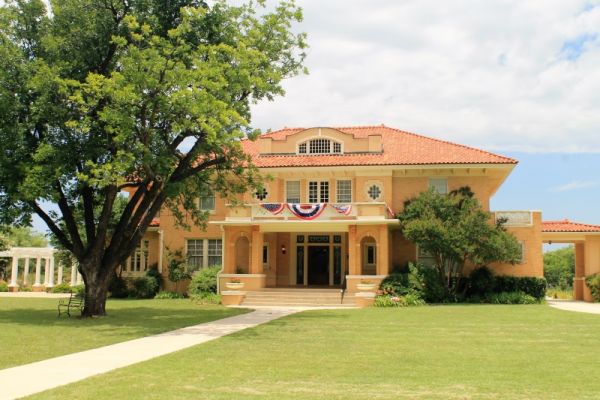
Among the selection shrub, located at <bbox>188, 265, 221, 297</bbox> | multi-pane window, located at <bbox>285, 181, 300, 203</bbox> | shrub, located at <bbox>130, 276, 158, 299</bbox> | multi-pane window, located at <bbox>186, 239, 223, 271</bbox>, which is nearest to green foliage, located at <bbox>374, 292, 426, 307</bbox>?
multi-pane window, located at <bbox>285, 181, 300, 203</bbox>

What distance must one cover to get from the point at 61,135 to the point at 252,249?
43.7ft

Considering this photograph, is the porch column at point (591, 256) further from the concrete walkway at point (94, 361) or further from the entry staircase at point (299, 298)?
the concrete walkway at point (94, 361)

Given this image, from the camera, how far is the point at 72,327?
17.8 m

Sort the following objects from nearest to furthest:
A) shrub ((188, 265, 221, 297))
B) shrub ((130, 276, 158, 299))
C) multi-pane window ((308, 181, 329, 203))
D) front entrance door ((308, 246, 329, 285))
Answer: shrub ((188, 265, 221, 297)) → multi-pane window ((308, 181, 329, 203)) → shrub ((130, 276, 158, 299)) → front entrance door ((308, 246, 329, 285))

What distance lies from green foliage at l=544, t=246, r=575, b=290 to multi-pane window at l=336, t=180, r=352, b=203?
143 feet

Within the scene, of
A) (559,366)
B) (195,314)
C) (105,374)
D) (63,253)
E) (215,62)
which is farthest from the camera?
(63,253)

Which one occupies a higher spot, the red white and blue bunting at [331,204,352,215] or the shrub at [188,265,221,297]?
the red white and blue bunting at [331,204,352,215]

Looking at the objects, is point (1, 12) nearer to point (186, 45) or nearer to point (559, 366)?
point (186, 45)

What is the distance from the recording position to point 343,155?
34.4m

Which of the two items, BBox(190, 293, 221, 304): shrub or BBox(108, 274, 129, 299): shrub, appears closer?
BBox(190, 293, 221, 304): shrub

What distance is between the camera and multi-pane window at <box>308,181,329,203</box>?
112ft

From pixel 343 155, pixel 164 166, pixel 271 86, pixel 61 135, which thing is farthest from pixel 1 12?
pixel 343 155

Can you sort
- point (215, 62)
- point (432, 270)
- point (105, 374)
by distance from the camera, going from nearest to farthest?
point (105, 374) → point (215, 62) → point (432, 270)

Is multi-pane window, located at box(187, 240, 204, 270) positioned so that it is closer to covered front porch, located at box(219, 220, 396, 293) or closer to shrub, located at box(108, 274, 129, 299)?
covered front porch, located at box(219, 220, 396, 293)
